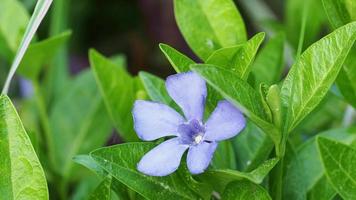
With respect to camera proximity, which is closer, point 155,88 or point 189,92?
point 189,92

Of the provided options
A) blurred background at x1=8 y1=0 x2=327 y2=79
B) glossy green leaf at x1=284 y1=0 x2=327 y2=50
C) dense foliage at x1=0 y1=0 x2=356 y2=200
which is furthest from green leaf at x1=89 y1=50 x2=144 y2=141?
blurred background at x1=8 y1=0 x2=327 y2=79

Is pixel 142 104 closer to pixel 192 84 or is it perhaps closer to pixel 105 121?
pixel 192 84

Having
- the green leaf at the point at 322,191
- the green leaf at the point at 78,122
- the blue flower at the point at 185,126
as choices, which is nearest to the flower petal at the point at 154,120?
the blue flower at the point at 185,126

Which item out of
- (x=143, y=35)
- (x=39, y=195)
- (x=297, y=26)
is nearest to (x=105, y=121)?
(x=297, y=26)

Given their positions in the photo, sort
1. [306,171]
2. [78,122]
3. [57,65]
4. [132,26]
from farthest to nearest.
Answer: [132,26], [57,65], [78,122], [306,171]

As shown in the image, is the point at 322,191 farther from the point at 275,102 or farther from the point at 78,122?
the point at 78,122

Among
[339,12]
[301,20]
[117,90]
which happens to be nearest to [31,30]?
[117,90]
